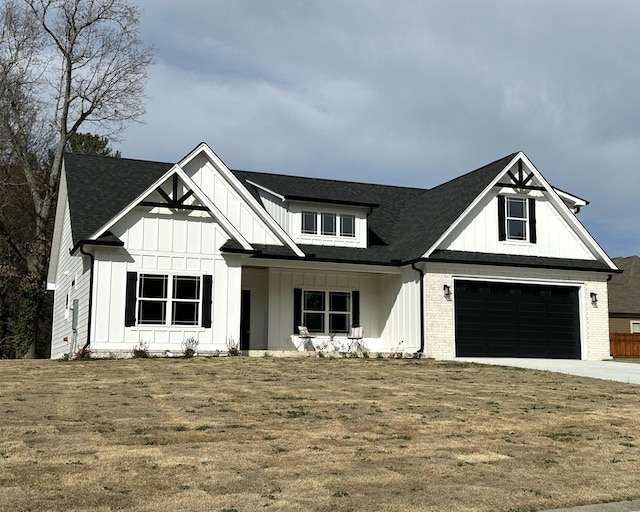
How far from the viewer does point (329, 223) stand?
84.2 ft

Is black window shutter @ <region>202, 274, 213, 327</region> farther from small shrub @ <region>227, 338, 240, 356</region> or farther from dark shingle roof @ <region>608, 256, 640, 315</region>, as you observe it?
dark shingle roof @ <region>608, 256, 640, 315</region>

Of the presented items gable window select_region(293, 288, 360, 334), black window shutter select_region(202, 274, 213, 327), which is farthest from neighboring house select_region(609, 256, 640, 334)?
black window shutter select_region(202, 274, 213, 327)

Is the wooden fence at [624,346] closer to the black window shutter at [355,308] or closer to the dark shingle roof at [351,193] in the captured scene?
the dark shingle roof at [351,193]

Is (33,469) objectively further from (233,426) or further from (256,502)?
(233,426)

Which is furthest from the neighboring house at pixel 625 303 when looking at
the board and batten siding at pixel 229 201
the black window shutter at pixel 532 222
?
the board and batten siding at pixel 229 201

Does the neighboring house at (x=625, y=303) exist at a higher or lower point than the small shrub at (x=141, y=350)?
higher

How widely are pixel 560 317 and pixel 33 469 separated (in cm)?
2045

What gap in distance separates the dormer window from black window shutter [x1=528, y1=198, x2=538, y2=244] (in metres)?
5.92

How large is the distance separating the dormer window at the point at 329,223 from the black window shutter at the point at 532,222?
233 inches

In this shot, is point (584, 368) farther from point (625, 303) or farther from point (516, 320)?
point (625, 303)

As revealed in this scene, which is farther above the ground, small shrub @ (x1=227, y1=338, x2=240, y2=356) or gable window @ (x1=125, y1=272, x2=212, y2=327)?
gable window @ (x1=125, y1=272, x2=212, y2=327)

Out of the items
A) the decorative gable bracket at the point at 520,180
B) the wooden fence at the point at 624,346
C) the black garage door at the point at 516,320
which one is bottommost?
the wooden fence at the point at 624,346

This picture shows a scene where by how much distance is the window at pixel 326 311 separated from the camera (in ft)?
81.7

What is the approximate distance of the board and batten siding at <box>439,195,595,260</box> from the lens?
960 inches
